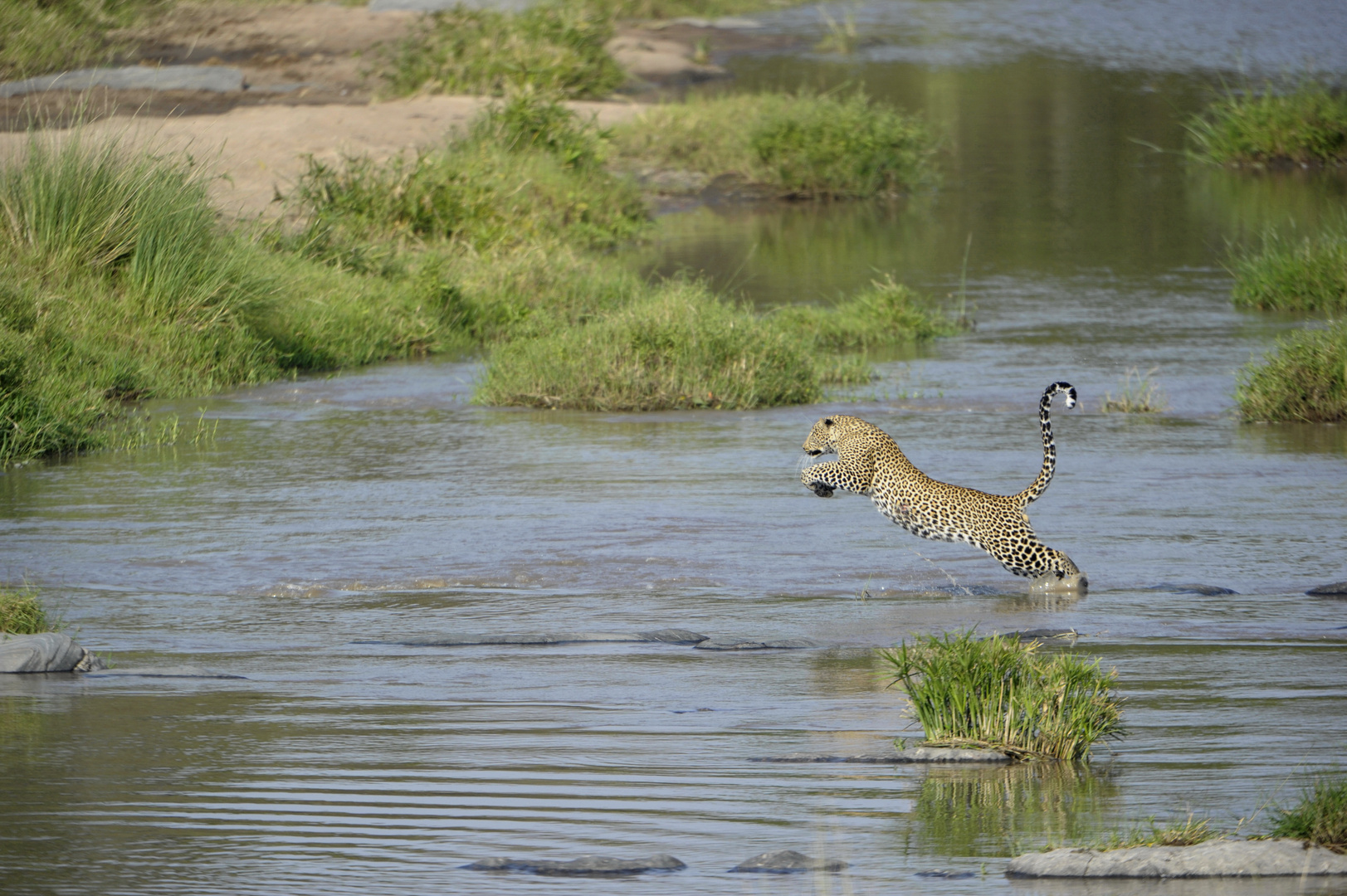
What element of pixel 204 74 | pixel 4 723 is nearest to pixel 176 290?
pixel 4 723

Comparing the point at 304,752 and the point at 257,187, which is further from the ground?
the point at 257,187

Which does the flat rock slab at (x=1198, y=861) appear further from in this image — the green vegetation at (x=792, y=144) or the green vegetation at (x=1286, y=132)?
the green vegetation at (x=1286, y=132)

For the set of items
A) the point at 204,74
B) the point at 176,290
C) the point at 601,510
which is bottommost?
the point at 601,510

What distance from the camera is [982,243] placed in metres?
26.2

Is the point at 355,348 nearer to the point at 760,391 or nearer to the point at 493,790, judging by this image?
the point at 760,391

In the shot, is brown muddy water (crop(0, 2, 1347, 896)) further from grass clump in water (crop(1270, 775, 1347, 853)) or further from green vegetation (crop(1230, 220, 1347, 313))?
green vegetation (crop(1230, 220, 1347, 313))

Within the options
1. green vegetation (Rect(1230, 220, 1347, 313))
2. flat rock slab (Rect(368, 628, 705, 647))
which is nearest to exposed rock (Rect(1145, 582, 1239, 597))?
flat rock slab (Rect(368, 628, 705, 647))

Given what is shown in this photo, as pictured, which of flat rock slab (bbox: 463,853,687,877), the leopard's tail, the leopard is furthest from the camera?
the leopard's tail

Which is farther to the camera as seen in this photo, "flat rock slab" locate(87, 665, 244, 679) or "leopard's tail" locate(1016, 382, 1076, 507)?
"leopard's tail" locate(1016, 382, 1076, 507)

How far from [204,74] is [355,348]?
19984mm

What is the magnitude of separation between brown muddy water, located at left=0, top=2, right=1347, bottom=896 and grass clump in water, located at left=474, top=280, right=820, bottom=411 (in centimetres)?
32

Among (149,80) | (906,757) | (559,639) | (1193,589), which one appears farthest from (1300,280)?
(149,80)

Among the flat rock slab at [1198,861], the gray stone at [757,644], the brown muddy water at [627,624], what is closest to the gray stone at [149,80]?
the brown muddy water at [627,624]

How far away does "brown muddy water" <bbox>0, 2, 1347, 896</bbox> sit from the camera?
5.77 metres
